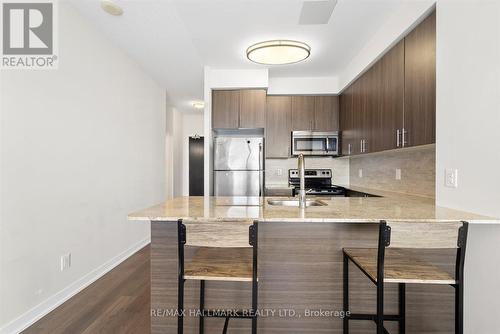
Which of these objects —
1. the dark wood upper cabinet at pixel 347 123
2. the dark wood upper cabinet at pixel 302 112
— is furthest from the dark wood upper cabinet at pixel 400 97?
the dark wood upper cabinet at pixel 302 112

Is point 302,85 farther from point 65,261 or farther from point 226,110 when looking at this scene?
point 65,261

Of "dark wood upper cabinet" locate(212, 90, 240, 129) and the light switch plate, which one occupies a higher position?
"dark wood upper cabinet" locate(212, 90, 240, 129)

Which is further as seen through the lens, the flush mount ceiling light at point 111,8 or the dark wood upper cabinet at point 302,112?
the dark wood upper cabinet at point 302,112

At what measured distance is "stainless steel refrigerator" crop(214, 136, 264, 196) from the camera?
3.68 m

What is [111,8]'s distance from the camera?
92.9 inches

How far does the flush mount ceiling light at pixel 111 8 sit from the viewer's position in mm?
2286

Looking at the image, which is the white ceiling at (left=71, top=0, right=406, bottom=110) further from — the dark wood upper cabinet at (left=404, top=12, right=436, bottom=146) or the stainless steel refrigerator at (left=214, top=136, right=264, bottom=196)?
the stainless steel refrigerator at (left=214, top=136, right=264, bottom=196)

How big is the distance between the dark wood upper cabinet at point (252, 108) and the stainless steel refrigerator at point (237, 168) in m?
0.26

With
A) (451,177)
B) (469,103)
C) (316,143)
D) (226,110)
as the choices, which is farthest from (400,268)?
(226,110)

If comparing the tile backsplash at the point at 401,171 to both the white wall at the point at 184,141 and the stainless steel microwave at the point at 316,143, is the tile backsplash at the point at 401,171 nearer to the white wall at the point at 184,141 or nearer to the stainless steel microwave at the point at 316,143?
the stainless steel microwave at the point at 316,143

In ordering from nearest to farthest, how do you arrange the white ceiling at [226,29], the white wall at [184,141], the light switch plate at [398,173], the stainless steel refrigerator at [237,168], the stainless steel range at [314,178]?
the white ceiling at [226,29] → the light switch plate at [398,173] → the stainless steel refrigerator at [237,168] → the stainless steel range at [314,178] → the white wall at [184,141]

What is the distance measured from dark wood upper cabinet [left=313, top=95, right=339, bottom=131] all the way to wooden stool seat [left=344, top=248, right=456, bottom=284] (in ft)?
9.07

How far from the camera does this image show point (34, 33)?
2152 mm

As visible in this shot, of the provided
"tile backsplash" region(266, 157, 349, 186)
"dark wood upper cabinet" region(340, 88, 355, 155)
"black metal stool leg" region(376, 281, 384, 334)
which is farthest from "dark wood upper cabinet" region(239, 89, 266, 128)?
"black metal stool leg" region(376, 281, 384, 334)
